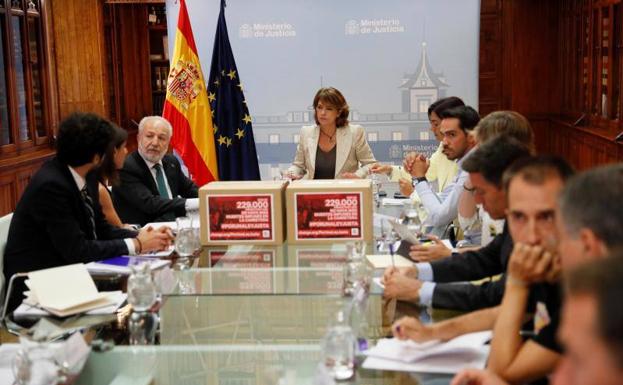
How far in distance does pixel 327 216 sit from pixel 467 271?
702 mm

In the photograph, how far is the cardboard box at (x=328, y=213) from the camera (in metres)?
3.18

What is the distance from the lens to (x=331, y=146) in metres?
5.42

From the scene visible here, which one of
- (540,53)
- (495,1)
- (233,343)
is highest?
(495,1)

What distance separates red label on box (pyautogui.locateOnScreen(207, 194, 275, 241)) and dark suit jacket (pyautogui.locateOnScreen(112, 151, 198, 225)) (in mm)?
1038

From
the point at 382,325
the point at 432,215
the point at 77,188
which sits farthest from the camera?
the point at 432,215

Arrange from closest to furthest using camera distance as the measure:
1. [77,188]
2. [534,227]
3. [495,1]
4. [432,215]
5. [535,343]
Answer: [535,343], [534,227], [77,188], [432,215], [495,1]

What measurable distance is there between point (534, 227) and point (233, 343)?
951 millimetres

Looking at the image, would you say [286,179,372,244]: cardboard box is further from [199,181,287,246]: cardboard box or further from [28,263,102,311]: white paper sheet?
[28,263,102,311]: white paper sheet

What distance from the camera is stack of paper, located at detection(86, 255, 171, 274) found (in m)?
2.97

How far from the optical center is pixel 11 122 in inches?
264

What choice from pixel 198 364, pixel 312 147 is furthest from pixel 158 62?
pixel 198 364

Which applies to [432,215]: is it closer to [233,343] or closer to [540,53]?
[233,343]

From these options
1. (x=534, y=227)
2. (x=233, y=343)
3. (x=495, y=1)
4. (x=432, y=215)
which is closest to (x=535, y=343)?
(x=534, y=227)

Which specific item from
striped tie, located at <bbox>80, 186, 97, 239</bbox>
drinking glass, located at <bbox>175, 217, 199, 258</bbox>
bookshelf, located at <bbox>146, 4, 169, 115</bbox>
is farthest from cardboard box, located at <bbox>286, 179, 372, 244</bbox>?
bookshelf, located at <bbox>146, 4, 169, 115</bbox>
